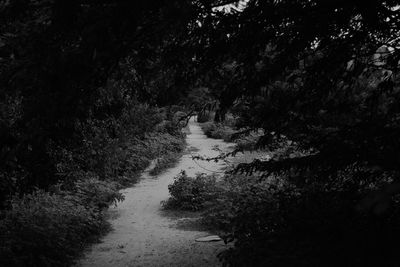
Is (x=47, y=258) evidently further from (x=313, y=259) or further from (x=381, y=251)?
(x=381, y=251)

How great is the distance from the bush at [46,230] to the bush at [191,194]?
2.53 metres

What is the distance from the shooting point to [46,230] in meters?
6.04

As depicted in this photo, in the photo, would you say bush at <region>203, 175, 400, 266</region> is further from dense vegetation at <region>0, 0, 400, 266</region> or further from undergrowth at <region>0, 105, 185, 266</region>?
undergrowth at <region>0, 105, 185, 266</region>

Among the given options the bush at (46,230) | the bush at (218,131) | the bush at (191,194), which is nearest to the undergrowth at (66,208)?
the bush at (46,230)

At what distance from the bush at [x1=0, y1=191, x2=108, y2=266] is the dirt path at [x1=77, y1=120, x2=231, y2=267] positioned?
0.35m

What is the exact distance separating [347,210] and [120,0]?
3.18 metres

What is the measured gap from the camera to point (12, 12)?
2549 mm

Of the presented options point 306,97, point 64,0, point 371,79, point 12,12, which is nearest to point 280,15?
point 306,97

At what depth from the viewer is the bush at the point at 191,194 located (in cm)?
1000

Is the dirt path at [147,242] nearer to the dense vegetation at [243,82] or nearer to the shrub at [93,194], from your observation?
the shrub at [93,194]

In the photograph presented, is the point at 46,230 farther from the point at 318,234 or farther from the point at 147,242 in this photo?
the point at 318,234

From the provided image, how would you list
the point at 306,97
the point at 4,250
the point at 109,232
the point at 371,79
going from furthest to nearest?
the point at 109,232 < the point at 371,79 < the point at 4,250 < the point at 306,97

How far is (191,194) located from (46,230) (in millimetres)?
4676

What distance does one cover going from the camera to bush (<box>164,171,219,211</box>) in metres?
10.00
